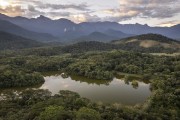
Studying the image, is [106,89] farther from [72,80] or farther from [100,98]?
[72,80]

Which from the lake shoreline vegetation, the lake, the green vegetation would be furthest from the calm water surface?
the green vegetation

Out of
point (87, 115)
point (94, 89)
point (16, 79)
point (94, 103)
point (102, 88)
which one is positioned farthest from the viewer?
point (16, 79)

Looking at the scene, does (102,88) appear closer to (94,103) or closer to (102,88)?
(102,88)

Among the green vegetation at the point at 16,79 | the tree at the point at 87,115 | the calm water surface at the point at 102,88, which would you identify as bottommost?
the calm water surface at the point at 102,88

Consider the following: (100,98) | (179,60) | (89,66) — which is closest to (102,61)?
(89,66)

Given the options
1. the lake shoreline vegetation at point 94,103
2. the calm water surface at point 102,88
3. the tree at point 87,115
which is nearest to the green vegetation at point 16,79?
the lake shoreline vegetation at point 94,103

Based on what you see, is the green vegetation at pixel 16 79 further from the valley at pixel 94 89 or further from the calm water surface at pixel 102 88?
the calm water surface at pixel 102 88

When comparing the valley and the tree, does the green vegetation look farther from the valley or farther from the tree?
the tree

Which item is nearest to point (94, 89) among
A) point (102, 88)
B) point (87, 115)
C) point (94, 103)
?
point (102, 88)

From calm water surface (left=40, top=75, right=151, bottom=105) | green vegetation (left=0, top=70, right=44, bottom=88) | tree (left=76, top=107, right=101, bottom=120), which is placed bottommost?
calm water surface (left=40, top=75, right=151, bottom=105)
